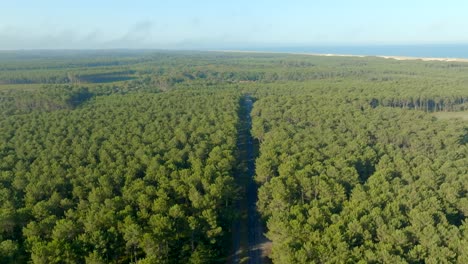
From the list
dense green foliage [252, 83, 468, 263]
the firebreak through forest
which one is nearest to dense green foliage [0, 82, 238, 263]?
the firebreak through forest

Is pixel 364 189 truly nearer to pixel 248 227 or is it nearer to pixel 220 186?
pixel 248 227

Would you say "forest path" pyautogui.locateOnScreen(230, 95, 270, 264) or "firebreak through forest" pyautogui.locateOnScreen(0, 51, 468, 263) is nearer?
"firebreak through forest" pyautogui.locateOnScreen(0, 51, 468, 263)

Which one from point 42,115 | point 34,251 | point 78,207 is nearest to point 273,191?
point 78,207

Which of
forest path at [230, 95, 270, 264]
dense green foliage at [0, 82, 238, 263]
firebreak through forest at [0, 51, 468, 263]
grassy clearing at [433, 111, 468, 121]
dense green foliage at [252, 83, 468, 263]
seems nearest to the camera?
dense green foliage at [252, 83, 468, 263]

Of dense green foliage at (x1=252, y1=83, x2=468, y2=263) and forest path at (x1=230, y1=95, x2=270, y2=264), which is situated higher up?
dense green foliage at (x1=252, y1=83, x2=468, y2=263)

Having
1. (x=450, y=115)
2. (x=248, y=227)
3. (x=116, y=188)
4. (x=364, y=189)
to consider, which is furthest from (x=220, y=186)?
(x=450, y=115)

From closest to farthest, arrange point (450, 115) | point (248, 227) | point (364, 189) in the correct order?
1. point (364, 189)
2. point (248, 227)
3. point (450, 115)

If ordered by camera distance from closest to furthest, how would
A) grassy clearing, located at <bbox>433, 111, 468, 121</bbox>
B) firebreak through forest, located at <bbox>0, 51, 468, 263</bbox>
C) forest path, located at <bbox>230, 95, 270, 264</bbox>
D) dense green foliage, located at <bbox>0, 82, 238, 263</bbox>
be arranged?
firebreak through forest, located at <bbox>0, 51, 468, 263</bbox> → dense green foliage, located at <bbox>0, 82, 238, 263</bbox> → forest path, located at <bbox>230, 95, 270, 264</bbox> → grassy clearing, located at <bbox>433, 111, 468, 121</bbox>

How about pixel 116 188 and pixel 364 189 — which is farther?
pixel 116 188

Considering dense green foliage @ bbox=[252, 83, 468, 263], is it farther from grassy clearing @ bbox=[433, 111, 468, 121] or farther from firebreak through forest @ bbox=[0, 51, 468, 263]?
grassy clearing @ bbox=[433, 111, 468, 121]

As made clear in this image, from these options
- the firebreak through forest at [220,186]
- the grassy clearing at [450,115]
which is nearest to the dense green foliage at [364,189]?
the firebreak through forest at [220,186]
